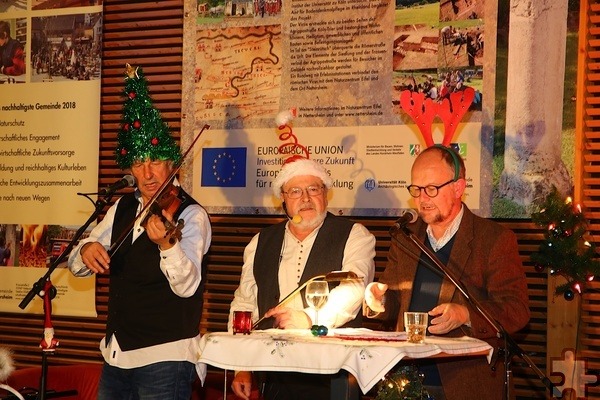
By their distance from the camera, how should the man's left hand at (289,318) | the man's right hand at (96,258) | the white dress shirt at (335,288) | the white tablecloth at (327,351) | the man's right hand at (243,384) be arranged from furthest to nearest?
the man's right hand at (96,258) < the man's right hand at (243,384) < the white dress shirt at (335,288) < the man's left hand at (289,318) < the white tablecloth at (327,351)

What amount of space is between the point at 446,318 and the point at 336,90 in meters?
3.01

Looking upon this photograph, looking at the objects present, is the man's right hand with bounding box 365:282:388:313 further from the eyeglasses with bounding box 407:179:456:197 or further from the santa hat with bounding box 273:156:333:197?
the santa hat with bounding box 273:156:333:197

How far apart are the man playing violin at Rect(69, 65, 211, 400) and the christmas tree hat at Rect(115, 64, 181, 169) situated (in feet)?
0.04

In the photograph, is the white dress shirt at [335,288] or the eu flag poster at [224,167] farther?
the eu flag poster at [224,167]

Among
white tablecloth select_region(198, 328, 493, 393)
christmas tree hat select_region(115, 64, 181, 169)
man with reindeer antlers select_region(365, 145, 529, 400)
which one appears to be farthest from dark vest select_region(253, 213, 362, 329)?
white tablecloth select_region(198, 328, 493, 393)

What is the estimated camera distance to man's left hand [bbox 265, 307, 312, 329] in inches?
187

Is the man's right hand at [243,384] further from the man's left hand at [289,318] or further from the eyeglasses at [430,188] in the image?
the eyeglasses at [430,188]

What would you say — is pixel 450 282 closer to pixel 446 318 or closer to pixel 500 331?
pixel 446 318

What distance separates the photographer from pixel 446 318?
4387 mm

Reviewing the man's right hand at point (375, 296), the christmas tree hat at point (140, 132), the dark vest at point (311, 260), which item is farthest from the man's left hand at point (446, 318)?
the christmas tree hat at point (140, 132)

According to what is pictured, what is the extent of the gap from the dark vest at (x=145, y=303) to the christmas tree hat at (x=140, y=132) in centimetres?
32

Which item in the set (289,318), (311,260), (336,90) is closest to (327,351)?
(289,318)

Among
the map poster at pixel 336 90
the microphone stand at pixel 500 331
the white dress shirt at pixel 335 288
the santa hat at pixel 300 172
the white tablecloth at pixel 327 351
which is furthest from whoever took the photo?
the map poster at pixel 336 90

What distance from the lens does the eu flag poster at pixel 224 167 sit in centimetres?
739
